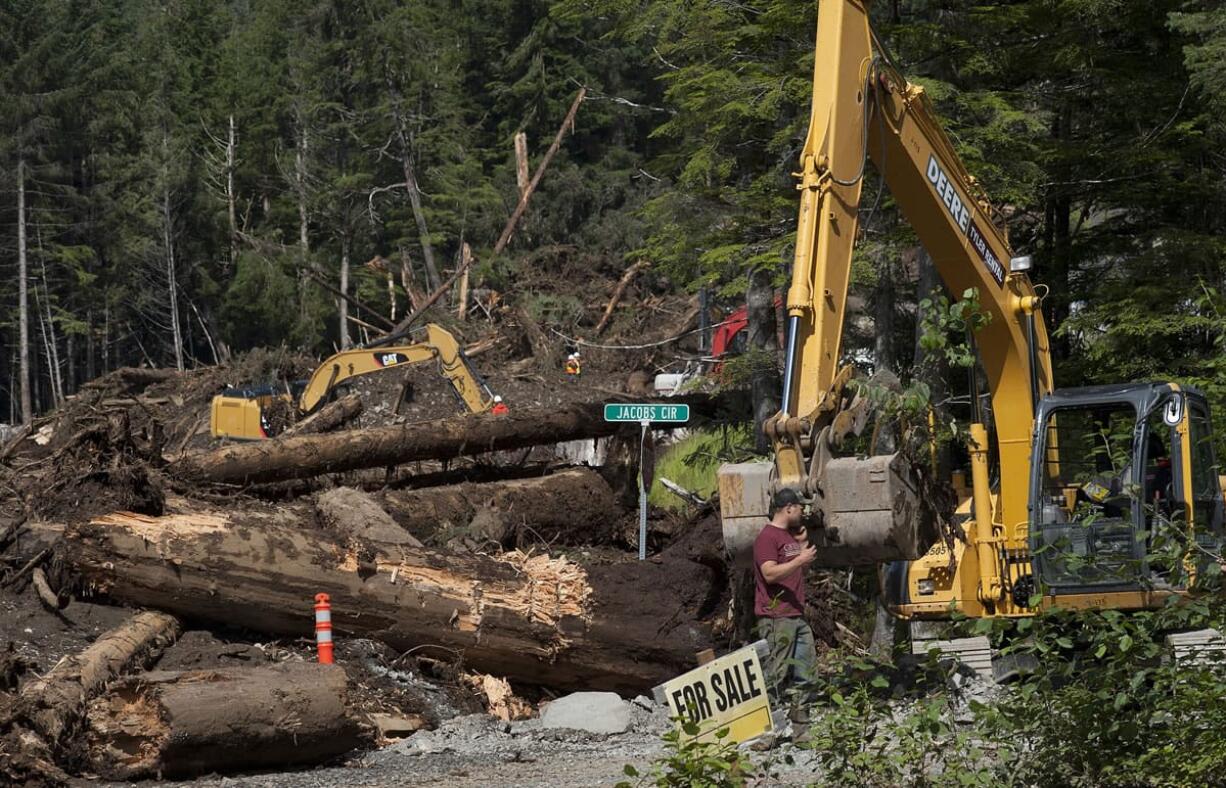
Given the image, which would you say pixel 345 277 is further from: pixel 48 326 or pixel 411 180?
pixel 48 326

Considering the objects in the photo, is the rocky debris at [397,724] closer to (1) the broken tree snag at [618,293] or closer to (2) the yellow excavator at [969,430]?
(2) the yellow excavator at [969,430]

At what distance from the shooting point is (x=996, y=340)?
11.4m

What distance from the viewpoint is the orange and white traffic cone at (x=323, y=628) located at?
11.0 metres

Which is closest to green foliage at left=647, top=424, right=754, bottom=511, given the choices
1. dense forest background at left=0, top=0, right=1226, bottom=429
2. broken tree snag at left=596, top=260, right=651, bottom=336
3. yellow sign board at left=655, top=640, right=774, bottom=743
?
dense forest background at left=0, top=0, right=1226, bottom=429

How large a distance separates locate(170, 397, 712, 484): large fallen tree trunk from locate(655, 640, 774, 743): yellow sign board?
8.12m

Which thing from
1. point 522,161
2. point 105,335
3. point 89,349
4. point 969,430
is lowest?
point 969,430

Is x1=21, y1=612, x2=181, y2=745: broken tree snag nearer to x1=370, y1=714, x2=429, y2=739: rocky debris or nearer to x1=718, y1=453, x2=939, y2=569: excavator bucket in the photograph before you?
x1=370, y1=714, x2=429, y2=739: rocky debris

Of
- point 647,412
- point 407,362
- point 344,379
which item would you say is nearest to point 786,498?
point 647,412

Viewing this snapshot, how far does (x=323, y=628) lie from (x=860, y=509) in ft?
15.3

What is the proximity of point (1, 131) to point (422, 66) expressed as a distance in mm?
15477

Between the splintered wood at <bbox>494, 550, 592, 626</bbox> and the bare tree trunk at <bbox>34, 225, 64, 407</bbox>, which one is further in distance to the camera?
the bare tree trunk at <bbox>34, 225, 64, 407</bbox>

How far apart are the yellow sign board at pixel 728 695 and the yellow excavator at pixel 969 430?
1.39m

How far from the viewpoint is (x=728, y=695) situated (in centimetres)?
689

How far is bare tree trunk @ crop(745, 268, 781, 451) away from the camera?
17484 millimetres
